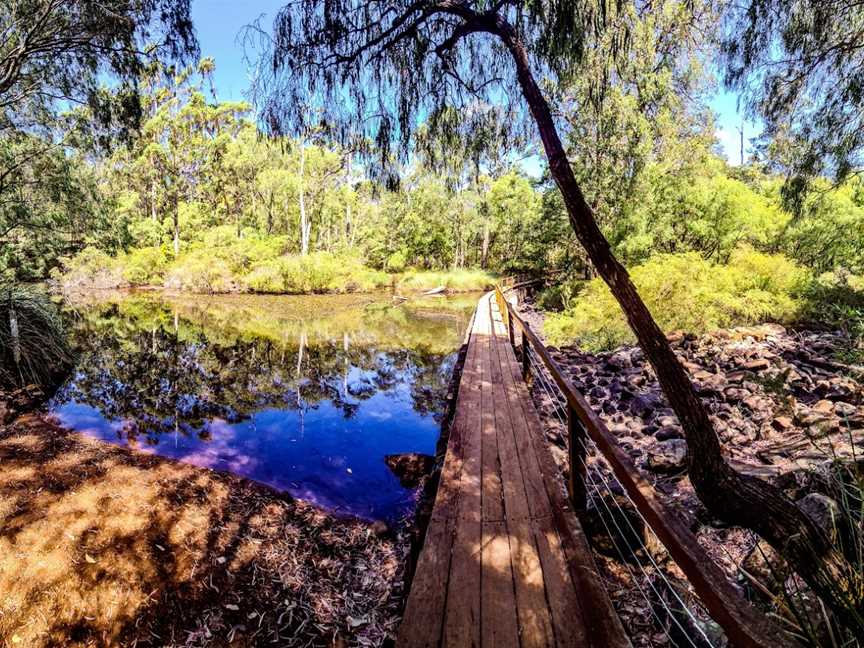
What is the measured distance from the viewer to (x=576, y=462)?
2.84 meters

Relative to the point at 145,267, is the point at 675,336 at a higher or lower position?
higher

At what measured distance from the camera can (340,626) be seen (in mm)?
2711

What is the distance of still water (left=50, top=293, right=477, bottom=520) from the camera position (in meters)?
5.27

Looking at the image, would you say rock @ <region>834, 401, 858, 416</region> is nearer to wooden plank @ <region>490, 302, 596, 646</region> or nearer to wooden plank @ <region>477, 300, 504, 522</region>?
wooden plank @ <region>490, 302, 596, 646</region>

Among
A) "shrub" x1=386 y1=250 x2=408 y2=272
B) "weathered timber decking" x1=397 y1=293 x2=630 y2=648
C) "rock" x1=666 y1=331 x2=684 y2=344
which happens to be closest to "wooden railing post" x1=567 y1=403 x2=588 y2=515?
"weathered timber decking" x1=397 y1=293 x2=630 y2=648

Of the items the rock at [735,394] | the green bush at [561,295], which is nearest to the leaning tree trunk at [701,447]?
the rock at [735,394]

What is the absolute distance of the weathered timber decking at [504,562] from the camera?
1.91 metres

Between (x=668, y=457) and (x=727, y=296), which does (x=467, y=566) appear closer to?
(x=668, y=457)

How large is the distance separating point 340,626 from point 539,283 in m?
24.1

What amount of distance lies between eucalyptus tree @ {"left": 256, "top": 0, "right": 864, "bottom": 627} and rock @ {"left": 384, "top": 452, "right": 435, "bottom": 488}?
302cm

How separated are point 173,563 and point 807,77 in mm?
7279

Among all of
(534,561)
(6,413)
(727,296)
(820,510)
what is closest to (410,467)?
(534,561)

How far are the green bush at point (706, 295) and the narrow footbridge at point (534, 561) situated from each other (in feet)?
21.7

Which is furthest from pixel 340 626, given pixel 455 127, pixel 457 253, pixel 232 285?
pixel 457 253
